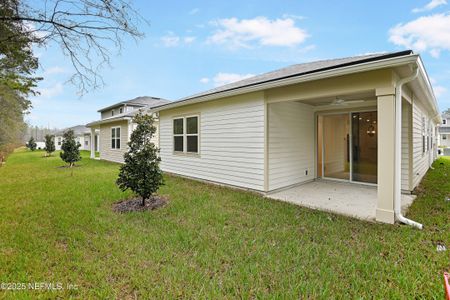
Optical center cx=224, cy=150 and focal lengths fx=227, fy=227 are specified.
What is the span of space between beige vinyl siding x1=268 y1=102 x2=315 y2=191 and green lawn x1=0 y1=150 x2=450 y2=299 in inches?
57.8

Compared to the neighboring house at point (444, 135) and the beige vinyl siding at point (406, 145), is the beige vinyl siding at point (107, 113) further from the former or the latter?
the neighboring house at point (444, 135)

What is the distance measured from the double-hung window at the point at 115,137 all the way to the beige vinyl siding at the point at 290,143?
12.1 metres

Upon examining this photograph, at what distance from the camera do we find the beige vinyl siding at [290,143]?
618 centimetres

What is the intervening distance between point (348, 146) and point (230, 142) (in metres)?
3.87

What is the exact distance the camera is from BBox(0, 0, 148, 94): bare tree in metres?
3.53

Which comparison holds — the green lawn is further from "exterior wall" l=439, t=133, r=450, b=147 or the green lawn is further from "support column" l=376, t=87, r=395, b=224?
"exterior wall" l=439, t=133, r=450, b=147

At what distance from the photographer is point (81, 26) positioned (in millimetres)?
Result: 3721

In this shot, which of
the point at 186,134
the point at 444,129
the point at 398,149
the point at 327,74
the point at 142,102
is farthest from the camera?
the point at 444,129

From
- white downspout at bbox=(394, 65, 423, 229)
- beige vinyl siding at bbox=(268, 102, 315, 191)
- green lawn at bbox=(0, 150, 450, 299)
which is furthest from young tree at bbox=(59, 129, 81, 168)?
white downspout at bbox=(394, 65, 423, 229)

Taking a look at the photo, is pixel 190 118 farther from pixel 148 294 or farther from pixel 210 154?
pixel 148 294

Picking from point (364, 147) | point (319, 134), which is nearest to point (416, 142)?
point (364, 147)

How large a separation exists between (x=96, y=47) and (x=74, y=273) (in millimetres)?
3550

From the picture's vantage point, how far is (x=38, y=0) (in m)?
3.60

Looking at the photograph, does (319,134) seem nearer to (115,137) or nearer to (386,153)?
(386,153)
